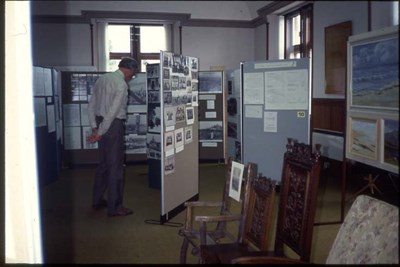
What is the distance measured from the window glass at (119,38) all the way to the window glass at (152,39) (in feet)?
0.53

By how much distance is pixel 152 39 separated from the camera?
4969mm

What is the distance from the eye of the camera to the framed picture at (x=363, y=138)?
139 cm

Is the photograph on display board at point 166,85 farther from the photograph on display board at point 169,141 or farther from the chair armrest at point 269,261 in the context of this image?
the chair armrest at point 269,261

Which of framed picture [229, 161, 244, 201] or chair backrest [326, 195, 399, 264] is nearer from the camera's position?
chair backrest [326, 195, 399, 264]

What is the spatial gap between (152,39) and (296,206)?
12.1ft

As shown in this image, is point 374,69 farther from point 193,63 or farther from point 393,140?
point 193,63

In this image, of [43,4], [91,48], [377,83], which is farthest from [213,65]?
[377,83]

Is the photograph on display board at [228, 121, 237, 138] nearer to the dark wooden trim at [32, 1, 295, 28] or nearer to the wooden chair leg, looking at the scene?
the dark wooden trim at [32, 1, 295, 28]

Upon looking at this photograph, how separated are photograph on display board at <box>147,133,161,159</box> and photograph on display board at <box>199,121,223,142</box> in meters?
1.50

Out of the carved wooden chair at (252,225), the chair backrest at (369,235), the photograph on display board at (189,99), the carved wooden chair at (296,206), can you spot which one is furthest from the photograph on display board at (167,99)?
the chair backrest at (369,235)

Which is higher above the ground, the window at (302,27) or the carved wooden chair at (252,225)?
the window at (302,27)

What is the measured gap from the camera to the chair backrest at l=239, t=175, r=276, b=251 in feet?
5.68

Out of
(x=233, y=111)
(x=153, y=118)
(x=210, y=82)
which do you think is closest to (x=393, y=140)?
(x=153, y=118)

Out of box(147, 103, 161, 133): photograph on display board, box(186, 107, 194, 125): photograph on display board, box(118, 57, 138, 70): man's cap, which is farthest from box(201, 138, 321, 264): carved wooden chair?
box(147, 103, 161, 133): photograph on display board
